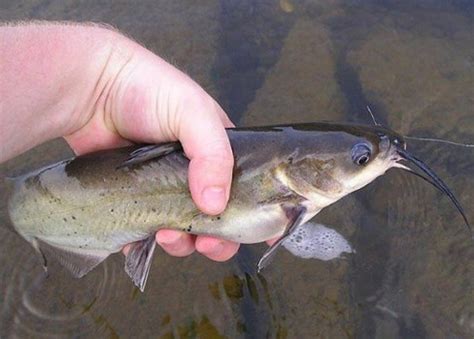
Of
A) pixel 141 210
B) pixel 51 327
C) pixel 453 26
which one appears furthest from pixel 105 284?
pixel 453 26

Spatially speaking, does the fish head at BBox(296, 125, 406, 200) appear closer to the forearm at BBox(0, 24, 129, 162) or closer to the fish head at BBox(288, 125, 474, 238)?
the fish head at BBox(288, 125, 474, 238)

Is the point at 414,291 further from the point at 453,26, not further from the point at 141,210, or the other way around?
the point at 453,26

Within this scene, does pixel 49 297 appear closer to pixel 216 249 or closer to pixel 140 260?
pixel 140 260

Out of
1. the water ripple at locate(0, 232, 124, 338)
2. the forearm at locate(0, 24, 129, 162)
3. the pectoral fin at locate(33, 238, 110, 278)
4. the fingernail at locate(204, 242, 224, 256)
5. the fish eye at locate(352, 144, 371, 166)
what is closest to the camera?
the fish eye at locate(352, 144, 371, 166)

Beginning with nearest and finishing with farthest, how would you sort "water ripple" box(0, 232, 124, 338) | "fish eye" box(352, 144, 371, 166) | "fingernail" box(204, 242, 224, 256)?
"fish eye" box(352, 144, 371, 166) < "fingernail" box(204, 242, 224, 256) < "water ripple" box(0, 232, 124, 338)

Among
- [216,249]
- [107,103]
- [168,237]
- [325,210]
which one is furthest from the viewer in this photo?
[325,210]

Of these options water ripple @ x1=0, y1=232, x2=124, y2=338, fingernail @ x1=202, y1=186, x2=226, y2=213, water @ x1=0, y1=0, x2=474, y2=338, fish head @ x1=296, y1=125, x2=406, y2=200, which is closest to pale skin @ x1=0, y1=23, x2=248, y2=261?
fingernail @ x1=202, y1=186, x2=226, y2=213

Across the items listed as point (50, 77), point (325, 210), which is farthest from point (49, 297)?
point (325, 210)

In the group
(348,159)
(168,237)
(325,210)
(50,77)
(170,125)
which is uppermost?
(50,77)
